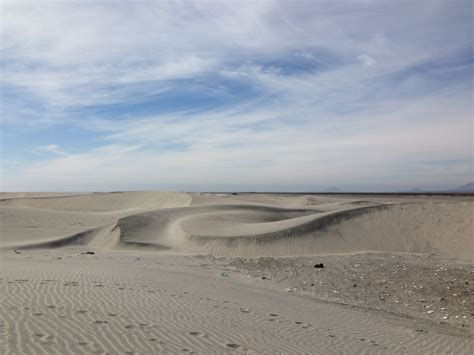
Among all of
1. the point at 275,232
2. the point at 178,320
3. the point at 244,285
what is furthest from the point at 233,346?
the point at 275,232

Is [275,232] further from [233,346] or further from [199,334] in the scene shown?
[233,346]

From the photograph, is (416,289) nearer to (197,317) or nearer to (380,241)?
(197,317)

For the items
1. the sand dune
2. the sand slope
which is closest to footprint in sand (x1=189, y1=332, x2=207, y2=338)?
the sand slope

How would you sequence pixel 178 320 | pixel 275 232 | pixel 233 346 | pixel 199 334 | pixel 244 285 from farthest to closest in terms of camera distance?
pixel 275 232
pixel 244 285
pixel 178 320
pixel 199 334
pixel 233 346

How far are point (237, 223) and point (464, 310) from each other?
16.1m

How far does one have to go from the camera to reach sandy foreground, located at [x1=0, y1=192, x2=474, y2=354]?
6703 millimetres

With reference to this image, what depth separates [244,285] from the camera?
12781 millimetres

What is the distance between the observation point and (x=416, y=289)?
13.0 metres

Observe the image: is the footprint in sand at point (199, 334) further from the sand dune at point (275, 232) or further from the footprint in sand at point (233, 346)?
the sand dune at point (275, 232)

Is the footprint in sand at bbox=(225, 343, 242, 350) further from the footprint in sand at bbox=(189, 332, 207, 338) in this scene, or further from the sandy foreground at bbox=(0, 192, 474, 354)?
the footprint in sand at bbox=(189, 332, 207, 338)

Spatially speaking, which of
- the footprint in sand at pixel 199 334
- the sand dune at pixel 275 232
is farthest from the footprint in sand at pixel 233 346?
the sand dune at pixel 275 232

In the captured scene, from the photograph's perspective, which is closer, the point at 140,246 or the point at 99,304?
the point at 99,304

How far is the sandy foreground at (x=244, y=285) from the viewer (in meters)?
6.70

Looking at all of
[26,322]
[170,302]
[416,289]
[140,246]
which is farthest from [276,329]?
[140,246]
